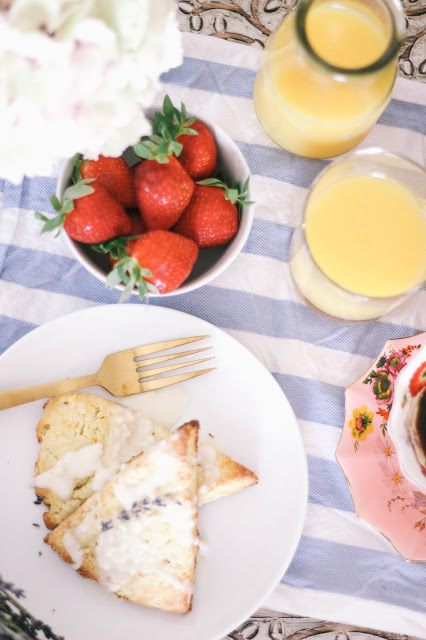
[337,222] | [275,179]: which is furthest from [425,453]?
[275,179]

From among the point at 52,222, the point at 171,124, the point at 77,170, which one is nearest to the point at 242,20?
the point at 171,124

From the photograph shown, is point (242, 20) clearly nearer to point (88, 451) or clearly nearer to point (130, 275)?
point (130, 275)

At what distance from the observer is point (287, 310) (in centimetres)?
105

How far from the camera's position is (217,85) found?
1.07 metres

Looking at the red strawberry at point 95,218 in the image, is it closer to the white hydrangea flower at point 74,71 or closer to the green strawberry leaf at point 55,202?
the green strawberry leaf at point 55,202

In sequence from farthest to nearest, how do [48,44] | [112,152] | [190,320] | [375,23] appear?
[190,320] → [375,23] → [112,152] → [48,44]

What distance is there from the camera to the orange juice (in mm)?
935

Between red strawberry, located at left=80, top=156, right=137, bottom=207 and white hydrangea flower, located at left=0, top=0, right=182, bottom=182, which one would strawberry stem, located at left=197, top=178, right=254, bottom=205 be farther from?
white hydrangea flower, located at left=0, top=0, right=182, bottom=182

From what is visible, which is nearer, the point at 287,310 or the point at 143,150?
the point at 143,150

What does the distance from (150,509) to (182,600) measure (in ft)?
0.47

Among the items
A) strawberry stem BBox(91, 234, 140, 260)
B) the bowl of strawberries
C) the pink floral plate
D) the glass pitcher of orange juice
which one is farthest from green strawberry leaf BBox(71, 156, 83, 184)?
the pink floral plate

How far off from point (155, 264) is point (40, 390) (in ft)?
0.96

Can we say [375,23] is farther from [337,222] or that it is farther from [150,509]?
[150,509]

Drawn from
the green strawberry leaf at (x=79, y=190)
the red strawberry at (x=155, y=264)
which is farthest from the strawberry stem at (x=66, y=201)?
the red strawberry at (x=155, y=264)
